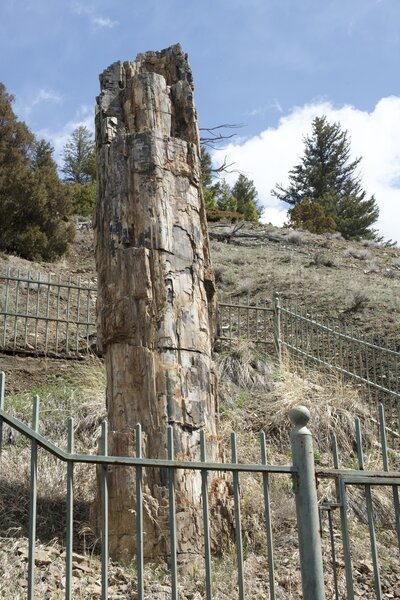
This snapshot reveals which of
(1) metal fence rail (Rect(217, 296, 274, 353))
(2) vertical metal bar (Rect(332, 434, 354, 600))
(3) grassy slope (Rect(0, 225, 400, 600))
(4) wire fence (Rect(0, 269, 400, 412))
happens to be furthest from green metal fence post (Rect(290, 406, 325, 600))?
(4) wire fence (Rect(0, 269, 400, 412))

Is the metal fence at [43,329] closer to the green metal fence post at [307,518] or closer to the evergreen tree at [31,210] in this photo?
the evergreen tree at [31,210]

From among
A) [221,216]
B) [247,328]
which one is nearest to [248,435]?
[247,328]

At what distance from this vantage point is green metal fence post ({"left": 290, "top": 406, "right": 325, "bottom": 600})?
3.56 m

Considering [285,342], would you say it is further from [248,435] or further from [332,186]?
[332,186]

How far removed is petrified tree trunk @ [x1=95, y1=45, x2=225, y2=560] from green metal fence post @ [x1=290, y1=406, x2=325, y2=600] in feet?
5.34

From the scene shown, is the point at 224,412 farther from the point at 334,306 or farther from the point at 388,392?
the point at 334,306

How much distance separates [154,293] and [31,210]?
50.6ft

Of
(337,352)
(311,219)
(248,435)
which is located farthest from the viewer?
(311,219)

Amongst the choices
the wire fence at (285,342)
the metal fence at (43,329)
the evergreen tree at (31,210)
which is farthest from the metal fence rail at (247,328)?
the evergreen tree at (31,210)

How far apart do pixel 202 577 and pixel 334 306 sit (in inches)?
438

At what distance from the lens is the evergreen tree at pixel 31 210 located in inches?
766

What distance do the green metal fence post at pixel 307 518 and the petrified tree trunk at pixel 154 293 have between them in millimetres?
1627

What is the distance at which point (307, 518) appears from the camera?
361cm

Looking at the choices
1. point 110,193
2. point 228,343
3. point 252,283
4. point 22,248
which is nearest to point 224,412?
point 228,343
